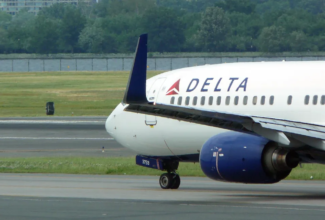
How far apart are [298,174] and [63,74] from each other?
111 meters

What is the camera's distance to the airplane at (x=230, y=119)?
58.1ft

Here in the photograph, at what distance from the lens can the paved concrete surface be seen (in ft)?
55.3

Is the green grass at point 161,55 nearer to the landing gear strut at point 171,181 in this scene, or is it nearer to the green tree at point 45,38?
the green tree at point 45,38

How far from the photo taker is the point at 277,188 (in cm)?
2333

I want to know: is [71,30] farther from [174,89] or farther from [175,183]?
[175,183]

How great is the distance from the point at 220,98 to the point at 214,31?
453 feet

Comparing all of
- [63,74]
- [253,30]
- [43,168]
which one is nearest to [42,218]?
[43,168]

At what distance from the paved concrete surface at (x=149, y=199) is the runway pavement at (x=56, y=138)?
35.9 feet

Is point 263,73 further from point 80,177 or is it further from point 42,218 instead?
point 80,177

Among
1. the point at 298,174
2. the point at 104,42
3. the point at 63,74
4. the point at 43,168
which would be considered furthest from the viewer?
the point at 104,42

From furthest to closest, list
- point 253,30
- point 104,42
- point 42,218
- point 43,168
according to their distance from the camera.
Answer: point 104,42 → point 253,30 → point 43,168 → point 42,218

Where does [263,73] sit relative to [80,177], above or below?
above

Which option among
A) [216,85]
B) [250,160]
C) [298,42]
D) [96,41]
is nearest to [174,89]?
[216,85]

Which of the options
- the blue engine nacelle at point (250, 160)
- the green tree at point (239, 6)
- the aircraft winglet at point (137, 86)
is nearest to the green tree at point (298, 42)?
the green tree at point (239, 6)
